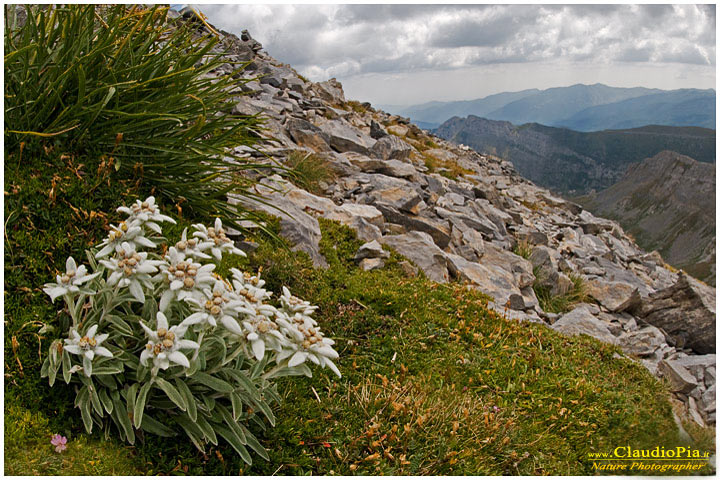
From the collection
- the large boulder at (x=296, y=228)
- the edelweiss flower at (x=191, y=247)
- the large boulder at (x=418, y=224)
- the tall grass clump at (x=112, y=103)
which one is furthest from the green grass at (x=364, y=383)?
the large boulder at (x=418, y=224)

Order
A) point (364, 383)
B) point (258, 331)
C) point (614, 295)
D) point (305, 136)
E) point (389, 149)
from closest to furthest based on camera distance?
point (258, 331) → point (364, 383) → point (614, 295) → point (305, 136) → point (389, 149)

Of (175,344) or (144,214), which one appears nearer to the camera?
(175,344)

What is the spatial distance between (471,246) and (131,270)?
386 inches

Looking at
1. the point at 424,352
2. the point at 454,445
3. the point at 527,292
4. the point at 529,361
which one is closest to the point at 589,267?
the point at 527,292

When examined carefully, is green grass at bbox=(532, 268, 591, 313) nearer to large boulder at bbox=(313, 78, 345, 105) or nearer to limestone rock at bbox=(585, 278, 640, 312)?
limestone rock at bbox=(585, 278, 640, 312)

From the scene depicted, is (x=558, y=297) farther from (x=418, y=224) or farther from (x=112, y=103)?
(x=112, y=103)

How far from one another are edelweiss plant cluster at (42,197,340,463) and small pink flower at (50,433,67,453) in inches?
6.7

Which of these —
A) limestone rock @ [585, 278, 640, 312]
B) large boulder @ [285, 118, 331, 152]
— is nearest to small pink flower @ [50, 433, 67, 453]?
limestone rock @ [585, 278, 640, 312]

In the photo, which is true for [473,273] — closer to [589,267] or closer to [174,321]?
[174,321]

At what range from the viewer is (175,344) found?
2.75 meters

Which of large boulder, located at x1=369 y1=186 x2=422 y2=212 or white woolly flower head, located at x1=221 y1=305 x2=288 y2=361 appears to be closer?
white woolly flower head, located at x1=221 y1=305 x2=288 y2=361

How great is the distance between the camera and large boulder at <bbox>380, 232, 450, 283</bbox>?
8406 mm

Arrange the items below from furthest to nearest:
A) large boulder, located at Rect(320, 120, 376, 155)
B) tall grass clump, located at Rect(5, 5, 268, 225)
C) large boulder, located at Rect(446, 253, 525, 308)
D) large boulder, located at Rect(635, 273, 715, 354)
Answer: large boulder, located at Rect(320, 120, 376, 155), large boulder, located at Rect(635, 273, 715, 354), large boulder, located at Rect(446, 253, 525, 308), tall grass clump, located at Rect(5, 5, 268, 225)

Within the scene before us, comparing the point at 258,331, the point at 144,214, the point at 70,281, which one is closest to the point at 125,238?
the point at 144,214
